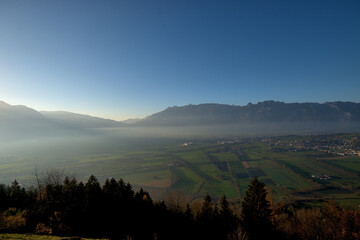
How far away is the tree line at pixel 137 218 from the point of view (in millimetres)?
19312

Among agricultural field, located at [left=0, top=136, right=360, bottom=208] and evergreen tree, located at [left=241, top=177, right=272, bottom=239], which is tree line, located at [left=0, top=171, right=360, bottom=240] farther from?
agricultural field, located at [left=0, top=136, right=360, bottom=208]

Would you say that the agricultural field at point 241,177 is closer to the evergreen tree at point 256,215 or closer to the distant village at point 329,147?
the evergreen tree at point 256,215

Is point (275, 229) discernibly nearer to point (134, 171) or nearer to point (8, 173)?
point (134, 171)

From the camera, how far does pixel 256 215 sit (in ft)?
80.1

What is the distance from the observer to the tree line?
19312 millimetres

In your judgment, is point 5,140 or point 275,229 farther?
point 5,140

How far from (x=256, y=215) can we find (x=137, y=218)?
1851cm

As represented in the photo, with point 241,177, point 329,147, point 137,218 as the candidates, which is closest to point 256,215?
point 137,218

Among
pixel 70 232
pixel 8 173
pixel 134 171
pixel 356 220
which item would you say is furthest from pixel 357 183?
pixel 8 173

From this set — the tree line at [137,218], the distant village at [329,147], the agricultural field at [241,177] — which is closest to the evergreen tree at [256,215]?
the tree line at [137,218]

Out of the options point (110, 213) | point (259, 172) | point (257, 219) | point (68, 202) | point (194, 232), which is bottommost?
point (259, 172)

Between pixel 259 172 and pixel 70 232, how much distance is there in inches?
3369

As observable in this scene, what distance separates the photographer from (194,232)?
24609 millimetres

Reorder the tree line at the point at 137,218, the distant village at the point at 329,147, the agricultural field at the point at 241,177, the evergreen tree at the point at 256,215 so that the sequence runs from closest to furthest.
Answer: the tree line at the point at 137,218, the evergreen tree at the point at 256,215, the agricultural field at the point at 241,177, the distant village at the point at 329,147
